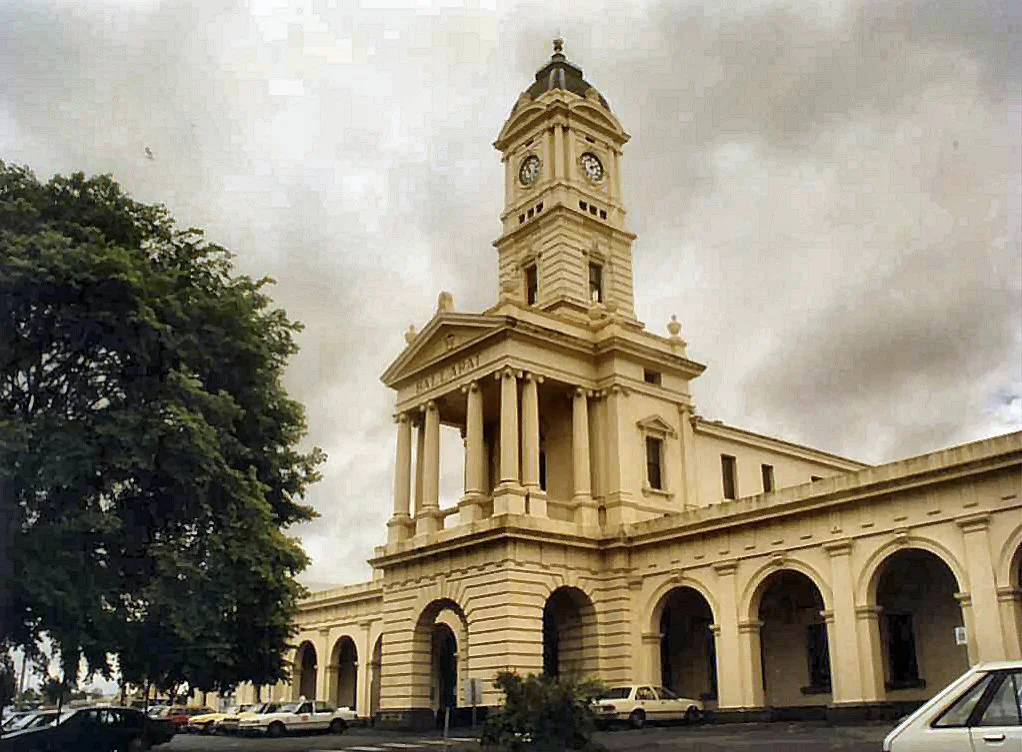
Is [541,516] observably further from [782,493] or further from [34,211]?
[34,211]

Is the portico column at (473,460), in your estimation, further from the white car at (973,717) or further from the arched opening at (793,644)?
the white car at (973,717)

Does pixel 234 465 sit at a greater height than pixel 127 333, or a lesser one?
lesser

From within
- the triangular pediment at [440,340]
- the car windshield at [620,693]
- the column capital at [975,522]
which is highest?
the triangular pediment at [440,340]

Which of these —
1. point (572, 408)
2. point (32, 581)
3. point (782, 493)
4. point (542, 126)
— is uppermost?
point (542, 126)

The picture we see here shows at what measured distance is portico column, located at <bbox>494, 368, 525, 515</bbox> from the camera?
120 ft

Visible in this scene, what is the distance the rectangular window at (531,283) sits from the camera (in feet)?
151

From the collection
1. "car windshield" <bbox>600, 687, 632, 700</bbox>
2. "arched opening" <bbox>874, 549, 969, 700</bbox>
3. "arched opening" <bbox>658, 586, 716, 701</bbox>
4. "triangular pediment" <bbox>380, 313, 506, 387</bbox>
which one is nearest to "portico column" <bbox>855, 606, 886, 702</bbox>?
"arched opening" <bbox>874, 549, 969, 700</bbox>

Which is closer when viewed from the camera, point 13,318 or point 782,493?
point 13,318

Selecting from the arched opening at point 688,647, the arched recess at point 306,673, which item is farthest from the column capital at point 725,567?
the arched recess at point 306,673

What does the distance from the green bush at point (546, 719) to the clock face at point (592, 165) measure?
98.5 ft

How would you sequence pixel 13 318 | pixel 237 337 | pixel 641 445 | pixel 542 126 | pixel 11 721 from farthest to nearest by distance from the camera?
pixel 542 126 → pixel 641 445 → pixel 11 721 → pixel 237 337 → pixel 13 318

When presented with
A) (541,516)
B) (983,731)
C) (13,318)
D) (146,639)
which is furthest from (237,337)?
(983,731)

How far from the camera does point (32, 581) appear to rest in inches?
856

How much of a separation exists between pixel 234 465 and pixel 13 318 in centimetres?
686
